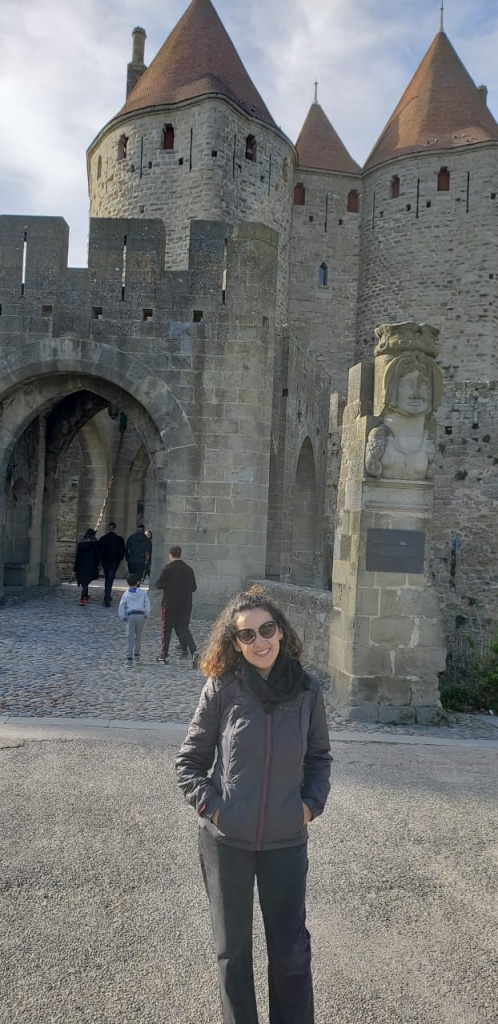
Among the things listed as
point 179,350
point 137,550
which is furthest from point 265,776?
point 137,550

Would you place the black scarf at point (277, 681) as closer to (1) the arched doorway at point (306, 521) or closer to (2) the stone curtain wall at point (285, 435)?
(2) the stone curtain wall at point (285, 435)

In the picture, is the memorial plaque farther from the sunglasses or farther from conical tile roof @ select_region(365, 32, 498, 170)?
conical tile roof @ select_region(365, 32, 498, 170)

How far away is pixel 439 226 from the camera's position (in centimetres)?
2653

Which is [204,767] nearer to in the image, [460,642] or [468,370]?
[460,642]

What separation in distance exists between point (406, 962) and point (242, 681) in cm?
128

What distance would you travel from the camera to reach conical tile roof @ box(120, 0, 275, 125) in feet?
73.6

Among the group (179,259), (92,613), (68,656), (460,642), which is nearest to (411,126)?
Answer: (179,259)

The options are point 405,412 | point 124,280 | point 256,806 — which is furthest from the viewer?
point 124,280

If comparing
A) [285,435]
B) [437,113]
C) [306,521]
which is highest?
[437,113]

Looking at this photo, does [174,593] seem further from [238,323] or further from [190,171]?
[190,171]

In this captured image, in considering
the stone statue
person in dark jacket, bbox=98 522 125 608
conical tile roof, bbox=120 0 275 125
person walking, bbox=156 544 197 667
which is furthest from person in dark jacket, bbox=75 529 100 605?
conical tile roof, bbox=120 0 275 125

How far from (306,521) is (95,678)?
9.82 meters

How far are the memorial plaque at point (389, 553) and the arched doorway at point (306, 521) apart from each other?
32.6 ft

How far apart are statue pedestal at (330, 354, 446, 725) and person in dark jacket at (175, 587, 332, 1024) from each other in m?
4.26
